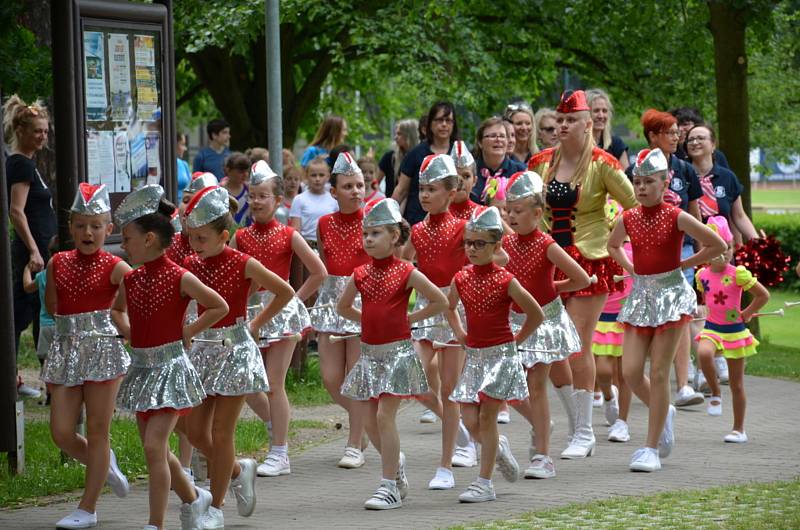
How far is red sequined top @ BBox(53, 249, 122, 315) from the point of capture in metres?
7.80

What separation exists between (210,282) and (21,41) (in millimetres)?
2370

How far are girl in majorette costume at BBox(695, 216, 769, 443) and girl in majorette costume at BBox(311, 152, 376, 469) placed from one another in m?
2.61

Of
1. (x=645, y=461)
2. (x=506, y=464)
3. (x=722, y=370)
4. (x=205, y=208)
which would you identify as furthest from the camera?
(x=722, y=370)

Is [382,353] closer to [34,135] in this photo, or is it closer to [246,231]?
[246,231]

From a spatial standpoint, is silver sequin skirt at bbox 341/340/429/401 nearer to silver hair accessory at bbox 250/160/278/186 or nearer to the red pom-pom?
silver hair accessory at bbox 250/160/278/186

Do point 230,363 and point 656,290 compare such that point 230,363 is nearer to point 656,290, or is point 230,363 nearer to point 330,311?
point 330,311

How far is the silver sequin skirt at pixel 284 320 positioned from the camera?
8.96 m

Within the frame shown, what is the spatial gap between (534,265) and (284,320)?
1586 mm

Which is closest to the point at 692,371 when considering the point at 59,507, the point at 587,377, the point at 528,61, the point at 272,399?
the point at 587,377

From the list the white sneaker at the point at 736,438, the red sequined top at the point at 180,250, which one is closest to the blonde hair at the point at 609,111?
the white sneaker at the point at 736,438

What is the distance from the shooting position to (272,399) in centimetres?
906

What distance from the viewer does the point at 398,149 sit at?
1380 cm

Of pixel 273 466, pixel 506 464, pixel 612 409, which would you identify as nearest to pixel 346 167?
pixel 273 466

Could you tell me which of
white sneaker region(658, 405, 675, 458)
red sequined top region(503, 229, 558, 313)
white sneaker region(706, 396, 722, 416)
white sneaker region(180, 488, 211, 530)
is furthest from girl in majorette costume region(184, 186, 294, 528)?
white sneaker region(706, 396, 722, 416)
